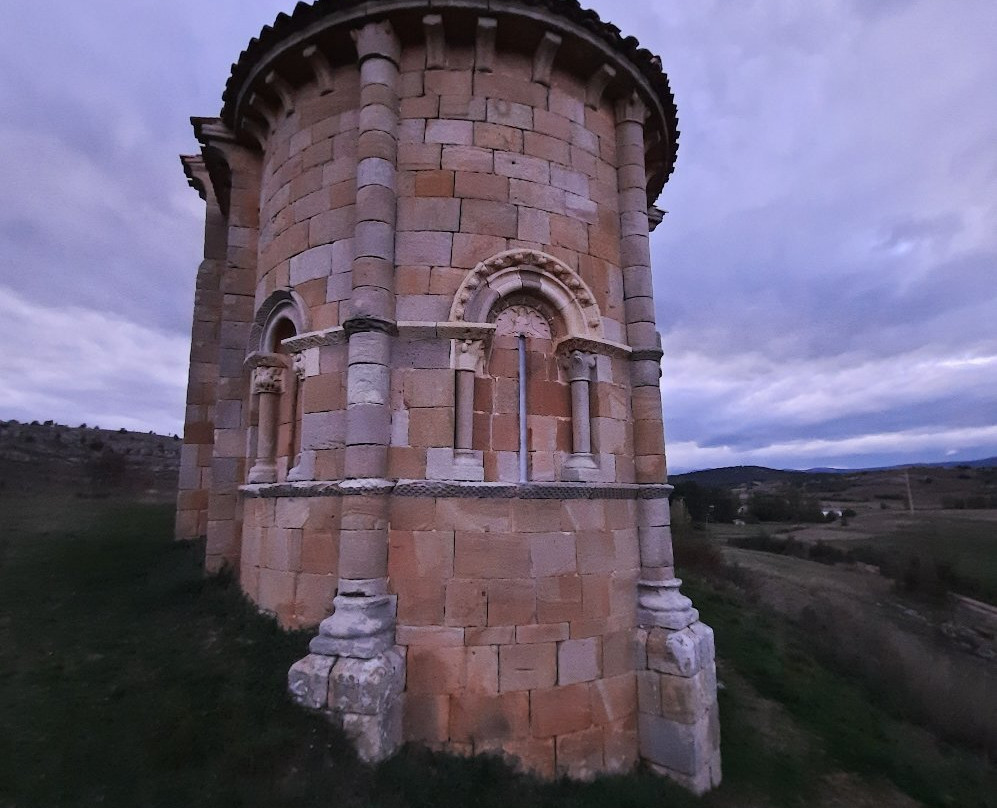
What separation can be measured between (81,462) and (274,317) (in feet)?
95.3

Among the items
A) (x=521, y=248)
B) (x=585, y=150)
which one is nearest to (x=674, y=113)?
(x=585, y=150)

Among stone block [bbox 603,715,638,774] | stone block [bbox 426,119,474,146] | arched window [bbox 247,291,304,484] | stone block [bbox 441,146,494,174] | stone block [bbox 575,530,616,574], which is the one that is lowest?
stone block [bbox 603,715,638,774]

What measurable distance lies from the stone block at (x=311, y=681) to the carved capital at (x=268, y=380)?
3079 millimetres

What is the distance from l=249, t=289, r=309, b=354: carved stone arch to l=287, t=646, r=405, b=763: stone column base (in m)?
3.36

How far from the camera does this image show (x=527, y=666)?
5203 millimetres

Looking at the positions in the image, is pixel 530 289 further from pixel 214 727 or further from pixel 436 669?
pixel 214 727

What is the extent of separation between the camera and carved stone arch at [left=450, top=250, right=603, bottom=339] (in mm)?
5578

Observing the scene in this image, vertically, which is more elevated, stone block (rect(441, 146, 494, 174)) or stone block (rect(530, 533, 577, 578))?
stone block (rect(441, 146, 494, 174))

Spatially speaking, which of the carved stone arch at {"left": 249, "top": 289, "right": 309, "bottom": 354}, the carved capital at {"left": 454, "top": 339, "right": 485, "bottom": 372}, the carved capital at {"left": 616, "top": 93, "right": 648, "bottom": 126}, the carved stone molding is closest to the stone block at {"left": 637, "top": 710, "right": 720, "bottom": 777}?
the carved capital at {"left": 454, "top": 339, "right": 485, "bottom": 372}

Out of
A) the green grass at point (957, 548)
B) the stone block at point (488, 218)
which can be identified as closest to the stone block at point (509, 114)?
the stone block at point (488, 218)

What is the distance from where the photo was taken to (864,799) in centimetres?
609

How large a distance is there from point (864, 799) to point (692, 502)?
35.2 metres

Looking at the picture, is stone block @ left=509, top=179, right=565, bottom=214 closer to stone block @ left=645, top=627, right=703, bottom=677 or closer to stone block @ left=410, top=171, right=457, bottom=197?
stone block @ left=410, top=171, right=457, bottom=197

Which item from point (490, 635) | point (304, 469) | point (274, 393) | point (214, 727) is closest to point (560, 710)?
point (490, 635)
